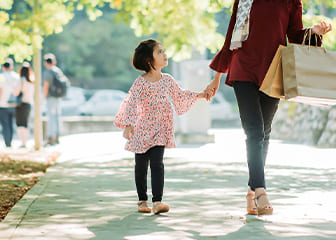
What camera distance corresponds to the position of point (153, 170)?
5438 millimetres

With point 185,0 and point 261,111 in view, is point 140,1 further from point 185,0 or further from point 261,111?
point 261,111

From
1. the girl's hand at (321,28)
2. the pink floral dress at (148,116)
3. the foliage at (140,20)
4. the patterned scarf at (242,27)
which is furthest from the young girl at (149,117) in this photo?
the foliage at (140,20)

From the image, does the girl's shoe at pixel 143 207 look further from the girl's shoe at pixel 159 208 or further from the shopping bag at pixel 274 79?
the shopping bag at pixel 274 79

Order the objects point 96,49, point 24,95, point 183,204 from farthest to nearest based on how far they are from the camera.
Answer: point 96,49 → point 24,95 → point 183,204

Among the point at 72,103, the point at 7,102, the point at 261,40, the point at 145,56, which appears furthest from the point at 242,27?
the point at 72,103

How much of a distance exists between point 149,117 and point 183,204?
0.94m

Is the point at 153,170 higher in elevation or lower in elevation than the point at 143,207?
higher

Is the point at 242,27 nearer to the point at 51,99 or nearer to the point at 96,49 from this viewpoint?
the point at 51,99

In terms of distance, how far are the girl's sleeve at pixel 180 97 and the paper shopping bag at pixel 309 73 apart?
3.36 feet

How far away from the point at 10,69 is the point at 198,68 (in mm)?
4142

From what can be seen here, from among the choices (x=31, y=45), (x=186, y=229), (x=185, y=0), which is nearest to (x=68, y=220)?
(x=186, y=229)

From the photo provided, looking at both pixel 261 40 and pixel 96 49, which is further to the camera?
pixel 96 49

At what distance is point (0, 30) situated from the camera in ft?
33.1

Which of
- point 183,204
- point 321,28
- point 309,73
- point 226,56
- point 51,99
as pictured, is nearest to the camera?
point 309,73
